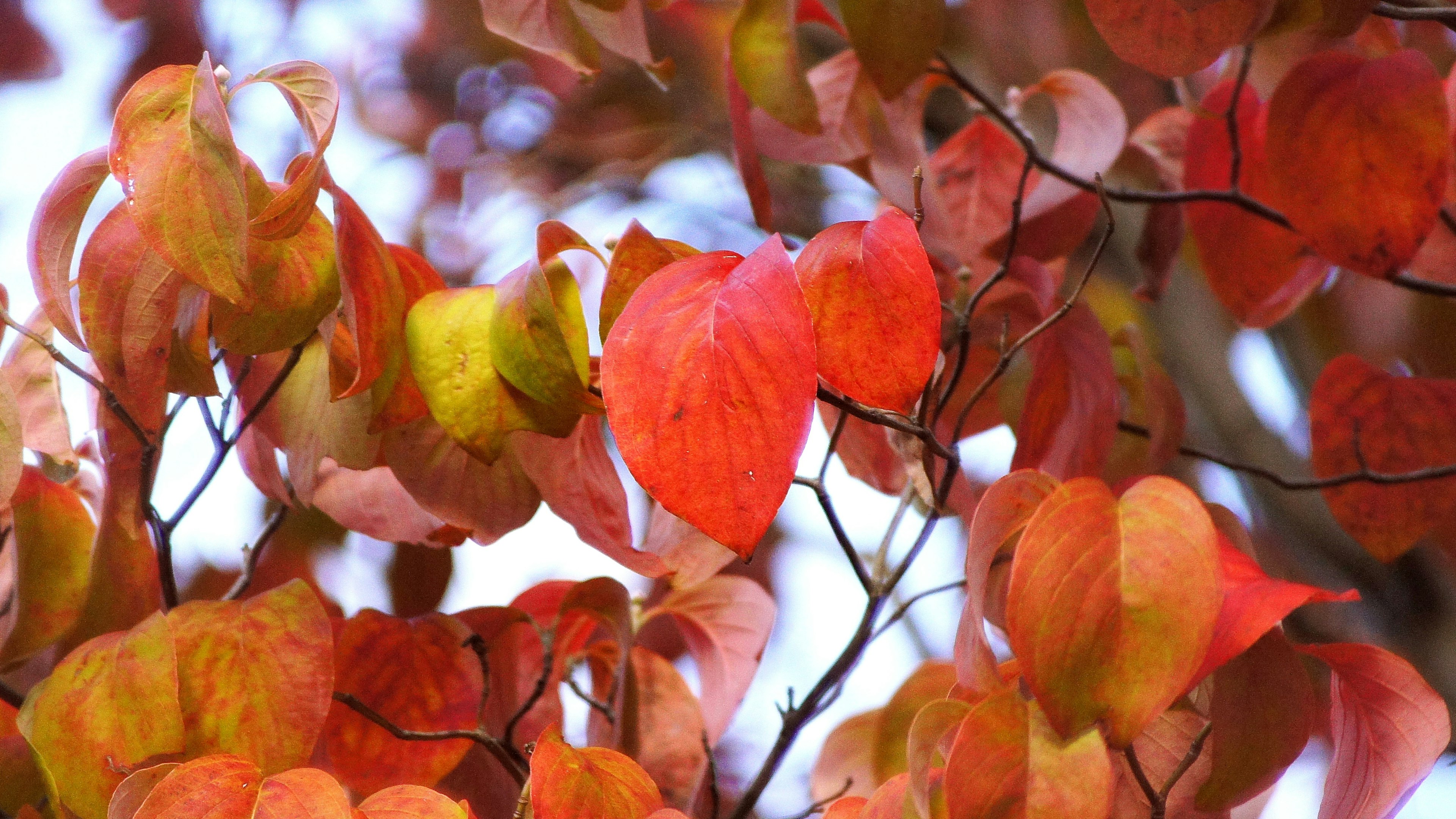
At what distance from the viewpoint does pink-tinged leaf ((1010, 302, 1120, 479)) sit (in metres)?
0.57

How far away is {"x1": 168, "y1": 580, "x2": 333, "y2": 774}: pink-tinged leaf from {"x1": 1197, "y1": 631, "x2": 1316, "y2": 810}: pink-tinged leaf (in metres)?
0.36

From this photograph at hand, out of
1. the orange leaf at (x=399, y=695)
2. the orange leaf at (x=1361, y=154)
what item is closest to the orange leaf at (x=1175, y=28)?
the orange leaf at (x=1361, y=154)

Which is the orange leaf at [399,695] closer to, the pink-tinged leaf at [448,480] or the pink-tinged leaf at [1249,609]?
the pink-tinged leaf at [448,480]

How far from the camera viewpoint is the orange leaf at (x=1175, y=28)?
0.50m

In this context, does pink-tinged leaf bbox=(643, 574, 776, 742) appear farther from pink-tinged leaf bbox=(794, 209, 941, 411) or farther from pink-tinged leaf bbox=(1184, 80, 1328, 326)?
pink-tinged leaf bbox=(1184, 80, 1328, 326)

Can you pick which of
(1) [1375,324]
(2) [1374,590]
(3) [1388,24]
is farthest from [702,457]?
(1) [1375,324]

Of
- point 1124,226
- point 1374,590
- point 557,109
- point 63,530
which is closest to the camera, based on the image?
point 63,530

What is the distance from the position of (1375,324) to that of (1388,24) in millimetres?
774

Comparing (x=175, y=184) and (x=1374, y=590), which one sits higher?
(x=175, y=184)

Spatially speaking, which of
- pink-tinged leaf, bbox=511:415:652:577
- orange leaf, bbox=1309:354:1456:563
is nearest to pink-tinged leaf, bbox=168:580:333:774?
pink-tinged leaf, bbox=511:415:652:577

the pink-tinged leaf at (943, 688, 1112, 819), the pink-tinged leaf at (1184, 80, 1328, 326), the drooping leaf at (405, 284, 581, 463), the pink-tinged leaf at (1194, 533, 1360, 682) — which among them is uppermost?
the drooping leaf at (405, 284, 581, 463)

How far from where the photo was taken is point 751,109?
68 cm

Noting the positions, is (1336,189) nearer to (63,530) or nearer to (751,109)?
(751,109)

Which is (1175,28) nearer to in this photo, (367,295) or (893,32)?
(893,32)
